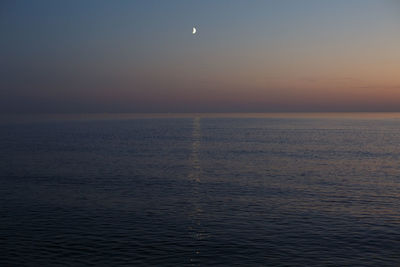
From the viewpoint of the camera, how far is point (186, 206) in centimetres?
3781

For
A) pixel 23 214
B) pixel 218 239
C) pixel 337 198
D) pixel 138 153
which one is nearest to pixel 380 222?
pixel 337 198

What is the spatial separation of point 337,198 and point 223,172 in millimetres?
21064

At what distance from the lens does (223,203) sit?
127ft

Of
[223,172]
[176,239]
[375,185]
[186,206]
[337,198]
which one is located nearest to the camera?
[176,239]

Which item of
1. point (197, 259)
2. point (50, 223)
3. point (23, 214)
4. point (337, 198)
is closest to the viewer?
point (197, 259)

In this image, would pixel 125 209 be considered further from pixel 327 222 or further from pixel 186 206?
pixel 327 222

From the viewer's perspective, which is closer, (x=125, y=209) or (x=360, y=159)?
(x=125, y=209)

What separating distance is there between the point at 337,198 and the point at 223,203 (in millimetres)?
11878

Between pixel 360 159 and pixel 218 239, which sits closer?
pixel 218 239

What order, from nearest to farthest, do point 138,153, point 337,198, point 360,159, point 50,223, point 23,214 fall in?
1. point 50,223
2. point 23,214
3. point 337,198
4. point 360,159
5. point 138,153

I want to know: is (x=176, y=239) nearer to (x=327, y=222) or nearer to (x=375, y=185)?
(x=327, y=222)

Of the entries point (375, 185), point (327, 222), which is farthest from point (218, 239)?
point (375, 185)

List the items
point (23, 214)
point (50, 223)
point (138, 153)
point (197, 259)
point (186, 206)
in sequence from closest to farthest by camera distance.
→ point (197, 259), point (50, 223), point (23, 214), point (186, 206), point (138, 153)

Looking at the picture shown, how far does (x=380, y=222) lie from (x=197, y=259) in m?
16.4
